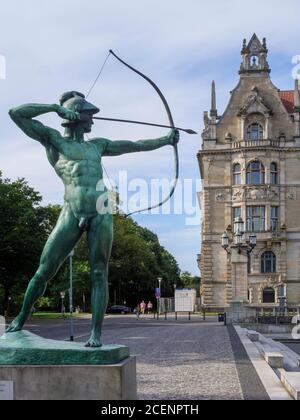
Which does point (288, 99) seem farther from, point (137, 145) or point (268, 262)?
point (137, 145)

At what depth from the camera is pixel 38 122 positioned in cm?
777

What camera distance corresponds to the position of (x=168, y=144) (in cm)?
815

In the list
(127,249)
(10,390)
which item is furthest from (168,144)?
(127,249)

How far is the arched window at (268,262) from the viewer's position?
188 ft

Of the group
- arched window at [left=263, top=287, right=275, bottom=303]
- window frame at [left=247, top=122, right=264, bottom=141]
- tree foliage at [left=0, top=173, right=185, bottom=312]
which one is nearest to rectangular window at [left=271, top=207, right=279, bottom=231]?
arched window at [left=263, top=287, right=275, bottom=303]

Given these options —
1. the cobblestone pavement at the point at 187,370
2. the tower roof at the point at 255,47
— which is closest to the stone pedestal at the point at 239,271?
the cobblestone pavement at the point at 187,370

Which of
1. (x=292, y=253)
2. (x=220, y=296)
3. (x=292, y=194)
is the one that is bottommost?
(x=220, y=296)

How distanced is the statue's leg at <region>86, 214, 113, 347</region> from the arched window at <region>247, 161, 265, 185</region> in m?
51.6

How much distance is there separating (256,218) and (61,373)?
51986 mm

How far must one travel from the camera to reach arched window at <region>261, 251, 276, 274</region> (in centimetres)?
5722

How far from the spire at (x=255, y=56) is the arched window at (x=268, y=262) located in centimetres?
1535

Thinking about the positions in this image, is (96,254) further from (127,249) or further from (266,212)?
(127,249)

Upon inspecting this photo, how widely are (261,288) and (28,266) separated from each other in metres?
20.3

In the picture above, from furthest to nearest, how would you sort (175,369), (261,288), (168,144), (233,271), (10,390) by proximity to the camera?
(261,288) → (233,271) → (175,369) → (168,144) → (10,390)
